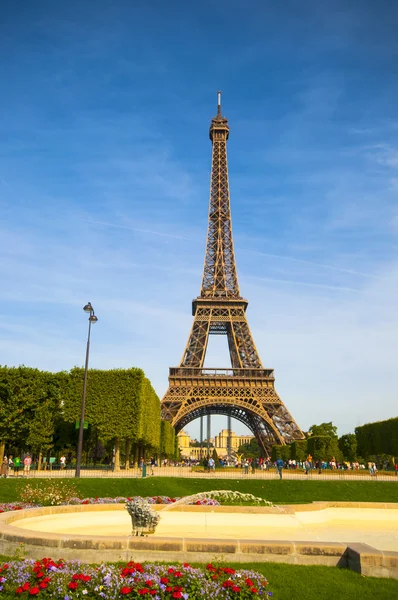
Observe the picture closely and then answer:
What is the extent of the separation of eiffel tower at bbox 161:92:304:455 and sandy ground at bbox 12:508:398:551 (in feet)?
139

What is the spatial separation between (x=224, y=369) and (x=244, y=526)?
1988 inches

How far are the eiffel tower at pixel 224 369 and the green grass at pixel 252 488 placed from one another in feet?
101

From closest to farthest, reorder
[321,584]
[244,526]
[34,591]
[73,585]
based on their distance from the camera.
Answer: [34,591] → [73,585] → [321,584] → [244,526]

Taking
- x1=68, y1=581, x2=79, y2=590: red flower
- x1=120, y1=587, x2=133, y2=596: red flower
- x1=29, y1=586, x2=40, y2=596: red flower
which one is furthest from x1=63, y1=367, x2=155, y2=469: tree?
x1=120, y1=587, x2=133, y2=596: red flower

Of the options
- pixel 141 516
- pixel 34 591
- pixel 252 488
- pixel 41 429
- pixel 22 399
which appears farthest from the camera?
pixel 41 429

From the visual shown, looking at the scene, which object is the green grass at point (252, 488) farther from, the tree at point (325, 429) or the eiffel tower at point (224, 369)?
the tree at point (325, 429)

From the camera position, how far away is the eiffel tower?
60.2m

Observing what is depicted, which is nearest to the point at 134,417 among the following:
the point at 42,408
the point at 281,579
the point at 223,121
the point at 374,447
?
the point at 42,408

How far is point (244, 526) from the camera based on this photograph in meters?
14.1

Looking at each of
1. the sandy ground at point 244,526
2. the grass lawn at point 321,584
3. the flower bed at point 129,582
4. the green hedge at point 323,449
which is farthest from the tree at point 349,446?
the flower bed at point 129,582

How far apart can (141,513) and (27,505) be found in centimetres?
805

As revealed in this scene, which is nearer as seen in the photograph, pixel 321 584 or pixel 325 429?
pixel 321 584

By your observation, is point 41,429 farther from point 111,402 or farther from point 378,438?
point 378,438

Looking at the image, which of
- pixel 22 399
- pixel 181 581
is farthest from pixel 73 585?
pixel 22 399
